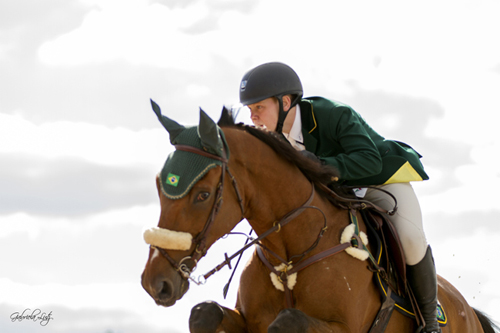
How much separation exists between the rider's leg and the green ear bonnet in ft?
7.17

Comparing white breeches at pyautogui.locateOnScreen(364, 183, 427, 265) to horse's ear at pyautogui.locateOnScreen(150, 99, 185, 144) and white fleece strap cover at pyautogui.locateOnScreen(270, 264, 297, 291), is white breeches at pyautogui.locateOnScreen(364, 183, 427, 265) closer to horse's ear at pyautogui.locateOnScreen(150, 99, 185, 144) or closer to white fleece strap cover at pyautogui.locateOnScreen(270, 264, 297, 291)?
white fleece strap cover at pyautogui.locateOnScreen(270, 264, 297, 291)

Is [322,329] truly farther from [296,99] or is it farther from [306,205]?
[296,99]

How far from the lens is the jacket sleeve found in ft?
19.1

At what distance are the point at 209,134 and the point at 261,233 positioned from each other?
3.72ft

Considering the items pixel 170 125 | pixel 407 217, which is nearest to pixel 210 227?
pixel 170 125

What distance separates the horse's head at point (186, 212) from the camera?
4.64 m

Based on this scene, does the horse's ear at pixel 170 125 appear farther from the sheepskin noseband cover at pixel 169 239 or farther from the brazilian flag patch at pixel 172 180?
the sheepskin noseband cover at pixel 169 239

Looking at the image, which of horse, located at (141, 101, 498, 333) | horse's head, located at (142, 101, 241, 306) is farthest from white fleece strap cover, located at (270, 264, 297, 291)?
horse's head, located at (142, 101, 241, 306)

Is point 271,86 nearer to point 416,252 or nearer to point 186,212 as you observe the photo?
point 186,212

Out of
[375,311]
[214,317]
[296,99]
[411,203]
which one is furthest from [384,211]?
[214,317]

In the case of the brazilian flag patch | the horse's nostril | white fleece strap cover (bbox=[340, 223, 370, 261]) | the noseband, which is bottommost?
white fleece strap cover (bbox=[340, 223, 370, 261])

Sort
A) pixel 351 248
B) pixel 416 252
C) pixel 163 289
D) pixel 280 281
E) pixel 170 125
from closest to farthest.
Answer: pixel 163 289, pixel 170 125, pixel 280 281, pixel 351 248, pixel 416 252

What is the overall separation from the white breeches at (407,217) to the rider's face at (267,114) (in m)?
1.24

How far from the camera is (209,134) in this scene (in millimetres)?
4863
